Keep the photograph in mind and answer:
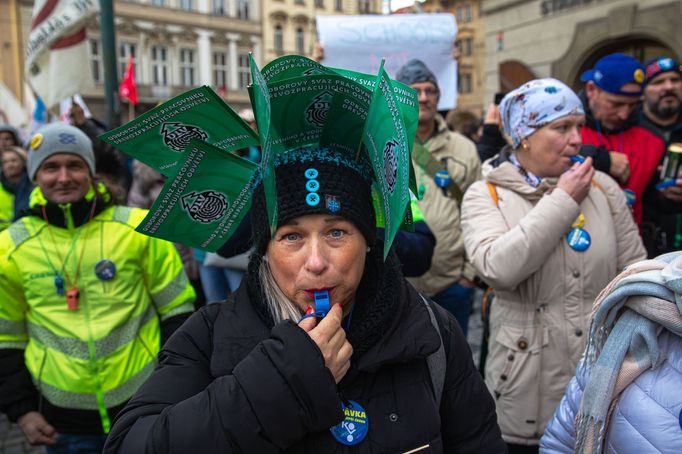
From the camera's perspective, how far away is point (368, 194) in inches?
57.1

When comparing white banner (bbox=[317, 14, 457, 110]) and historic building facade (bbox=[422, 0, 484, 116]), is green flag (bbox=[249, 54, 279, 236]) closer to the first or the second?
white banner (bbox=[317, 14, 457, 110])

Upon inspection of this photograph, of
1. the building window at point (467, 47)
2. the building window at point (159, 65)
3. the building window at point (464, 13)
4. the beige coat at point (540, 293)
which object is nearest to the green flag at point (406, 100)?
the beige coat at point (540, 293)

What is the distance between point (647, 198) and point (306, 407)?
9.46 ft

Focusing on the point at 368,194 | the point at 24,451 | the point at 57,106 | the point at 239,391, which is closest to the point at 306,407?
the point at 239,391

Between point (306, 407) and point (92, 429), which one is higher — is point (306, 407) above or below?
above

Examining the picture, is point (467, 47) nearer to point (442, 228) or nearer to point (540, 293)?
point (442, 228)

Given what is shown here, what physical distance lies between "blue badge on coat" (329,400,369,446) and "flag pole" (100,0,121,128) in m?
5.39

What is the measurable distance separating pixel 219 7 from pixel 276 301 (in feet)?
135

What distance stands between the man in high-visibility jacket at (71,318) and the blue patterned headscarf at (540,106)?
1721 mm

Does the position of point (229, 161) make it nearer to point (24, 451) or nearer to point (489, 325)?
point (489, 325)

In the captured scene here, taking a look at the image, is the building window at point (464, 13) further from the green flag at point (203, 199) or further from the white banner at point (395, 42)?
the green flag at point (203, 199)

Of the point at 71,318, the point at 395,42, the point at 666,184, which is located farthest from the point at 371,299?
the point at 395,42

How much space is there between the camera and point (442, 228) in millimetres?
3381

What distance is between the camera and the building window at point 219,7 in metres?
38.4
